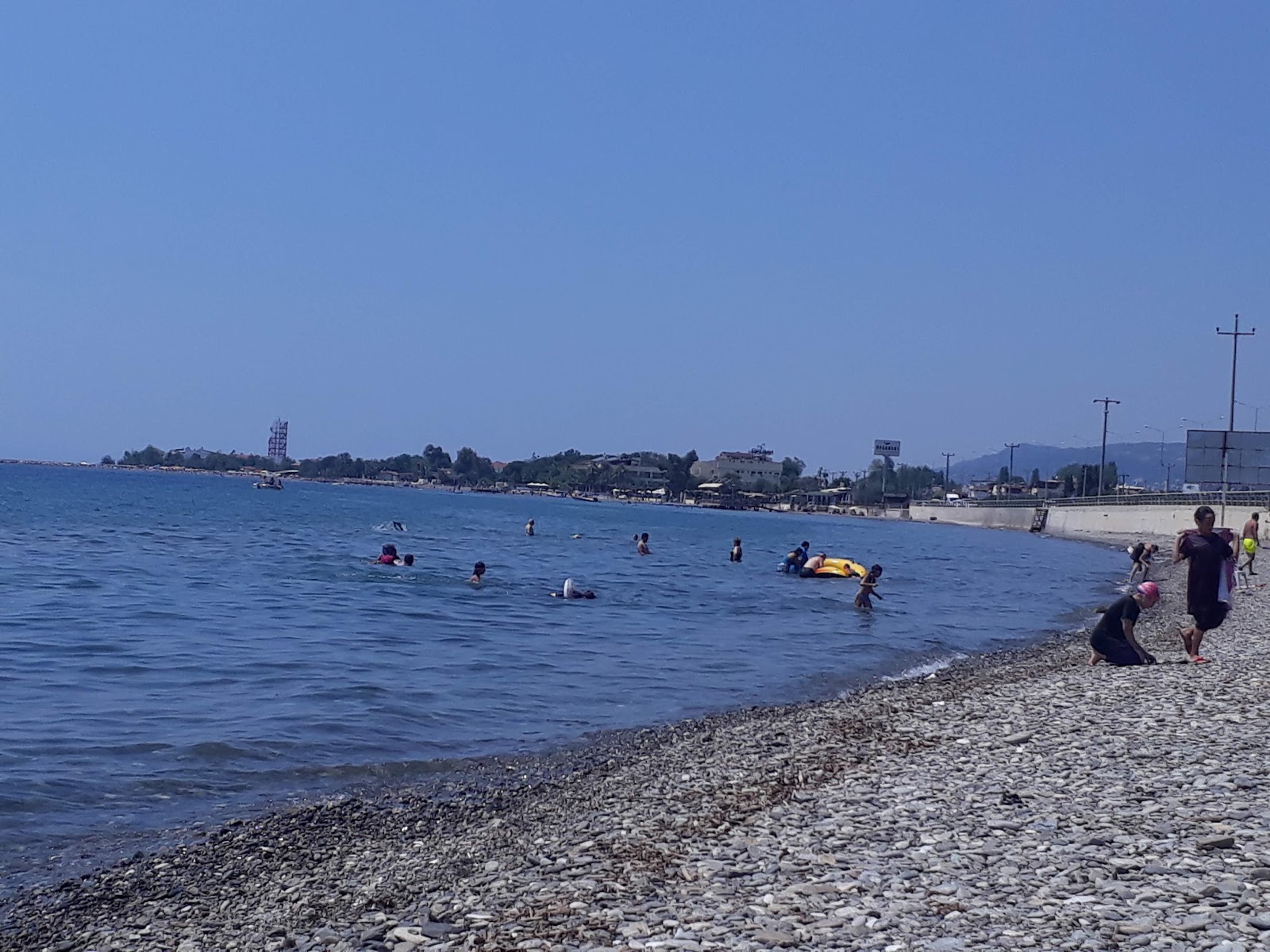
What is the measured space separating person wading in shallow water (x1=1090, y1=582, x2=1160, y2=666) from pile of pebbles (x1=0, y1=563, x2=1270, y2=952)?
3.62 metres

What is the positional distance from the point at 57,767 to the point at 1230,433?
57.8 meters

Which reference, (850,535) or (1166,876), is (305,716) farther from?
(850,535)

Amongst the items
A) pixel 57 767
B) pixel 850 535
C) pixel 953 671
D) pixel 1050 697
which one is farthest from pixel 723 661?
pixel 850 535

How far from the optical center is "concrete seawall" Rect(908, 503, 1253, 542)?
222 ft

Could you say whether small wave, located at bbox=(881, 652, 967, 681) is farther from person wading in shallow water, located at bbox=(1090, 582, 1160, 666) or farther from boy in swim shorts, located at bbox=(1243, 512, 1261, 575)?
boy in swim shorts, located at bbox=(1243, 512, 1261, 575)

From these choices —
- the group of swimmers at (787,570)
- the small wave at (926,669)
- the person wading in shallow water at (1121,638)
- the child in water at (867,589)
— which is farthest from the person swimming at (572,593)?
the person wading in shallow water at (1121,638)

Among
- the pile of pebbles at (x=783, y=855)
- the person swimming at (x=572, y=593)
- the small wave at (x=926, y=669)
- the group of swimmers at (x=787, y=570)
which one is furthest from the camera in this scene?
the person swimming at (x=572, y=593)

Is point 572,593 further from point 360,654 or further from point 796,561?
point 796,561

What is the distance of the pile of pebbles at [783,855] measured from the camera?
5.82 m

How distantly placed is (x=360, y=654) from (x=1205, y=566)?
1174cm

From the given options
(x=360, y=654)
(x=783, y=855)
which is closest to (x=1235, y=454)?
(x=360, y=654)

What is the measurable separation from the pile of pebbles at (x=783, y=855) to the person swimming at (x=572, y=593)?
1818 cm

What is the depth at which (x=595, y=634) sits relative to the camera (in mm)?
22828

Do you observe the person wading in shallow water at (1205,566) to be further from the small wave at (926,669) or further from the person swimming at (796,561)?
the person swimming at (796,561)
